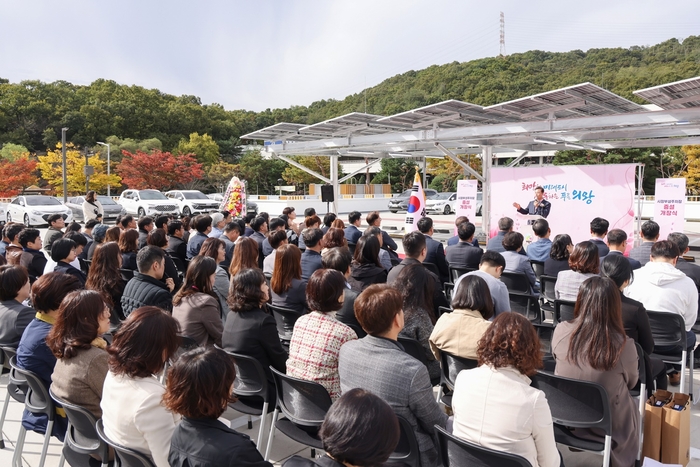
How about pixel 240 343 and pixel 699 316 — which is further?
pixel 699 316

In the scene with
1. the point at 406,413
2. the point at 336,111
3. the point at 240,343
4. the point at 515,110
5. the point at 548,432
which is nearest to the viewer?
the point at 548,432

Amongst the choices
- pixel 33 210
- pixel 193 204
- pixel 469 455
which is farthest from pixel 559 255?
pixel 193 204

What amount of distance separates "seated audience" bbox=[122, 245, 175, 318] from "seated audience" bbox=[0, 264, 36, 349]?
749mm

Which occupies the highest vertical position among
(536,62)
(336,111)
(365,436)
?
(536,62)

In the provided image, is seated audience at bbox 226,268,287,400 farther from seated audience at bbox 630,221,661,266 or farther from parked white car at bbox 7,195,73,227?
parked white car at bbox 7,195,73,227

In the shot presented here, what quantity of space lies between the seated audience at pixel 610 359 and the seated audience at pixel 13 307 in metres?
3.62

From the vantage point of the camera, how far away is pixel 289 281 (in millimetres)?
4211

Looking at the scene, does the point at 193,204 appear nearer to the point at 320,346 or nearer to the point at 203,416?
the point at 320,346

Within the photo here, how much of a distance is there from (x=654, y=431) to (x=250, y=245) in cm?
355

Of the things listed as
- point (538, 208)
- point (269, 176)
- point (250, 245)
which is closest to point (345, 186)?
point (269, 176)

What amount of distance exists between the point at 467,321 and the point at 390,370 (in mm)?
982

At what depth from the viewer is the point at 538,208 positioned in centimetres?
1077

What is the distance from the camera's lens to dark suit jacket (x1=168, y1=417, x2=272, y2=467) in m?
1.71

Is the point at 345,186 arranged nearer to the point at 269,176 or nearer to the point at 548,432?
the point at 269,176
